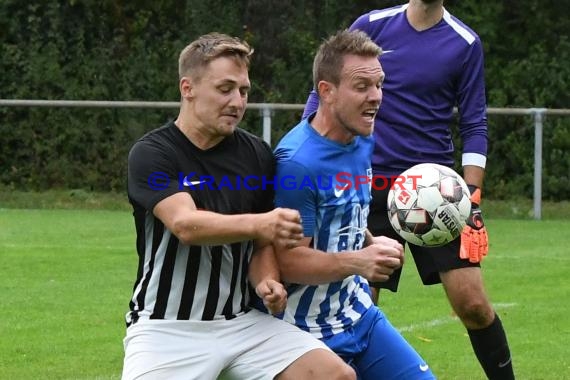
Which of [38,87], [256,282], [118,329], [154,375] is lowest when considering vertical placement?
[38,87]

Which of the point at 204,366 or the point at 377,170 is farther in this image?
the point at 377,170

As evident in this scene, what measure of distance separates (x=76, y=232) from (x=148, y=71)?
692 centimetres

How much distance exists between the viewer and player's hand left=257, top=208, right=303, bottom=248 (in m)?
4.38

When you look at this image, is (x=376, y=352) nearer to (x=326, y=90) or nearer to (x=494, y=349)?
(x=326, y=90)

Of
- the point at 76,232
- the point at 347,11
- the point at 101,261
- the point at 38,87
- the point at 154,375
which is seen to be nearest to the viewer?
the point at 154,375

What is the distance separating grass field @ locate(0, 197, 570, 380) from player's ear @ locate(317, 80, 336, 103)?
2.68 metres

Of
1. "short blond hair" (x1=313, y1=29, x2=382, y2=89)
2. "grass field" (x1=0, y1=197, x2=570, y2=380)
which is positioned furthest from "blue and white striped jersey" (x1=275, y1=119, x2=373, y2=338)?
"grass field" (x1=0, y1=197, x2=570, y2=380)

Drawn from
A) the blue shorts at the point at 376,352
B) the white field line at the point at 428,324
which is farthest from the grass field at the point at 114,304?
the blue shorts at the point at 376,352

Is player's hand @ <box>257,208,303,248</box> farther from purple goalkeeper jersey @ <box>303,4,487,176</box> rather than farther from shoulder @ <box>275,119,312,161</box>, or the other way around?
purple goalkeeper jersey @ <box>303,4,487,176</box>

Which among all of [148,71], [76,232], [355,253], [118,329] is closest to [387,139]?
[355,253]

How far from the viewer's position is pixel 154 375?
4.69 metres

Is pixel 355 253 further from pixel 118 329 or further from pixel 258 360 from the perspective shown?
pixel 118 329

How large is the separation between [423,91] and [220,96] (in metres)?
2.07

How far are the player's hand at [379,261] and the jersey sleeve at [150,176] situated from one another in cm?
70
